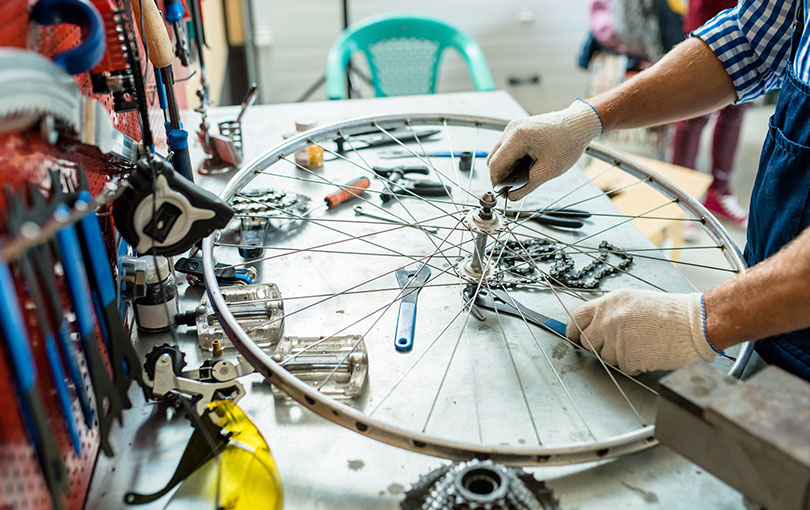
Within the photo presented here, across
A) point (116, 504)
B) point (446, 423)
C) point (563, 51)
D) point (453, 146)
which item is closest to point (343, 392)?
point (446, 423)

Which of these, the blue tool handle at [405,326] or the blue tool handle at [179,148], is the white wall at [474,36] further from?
the blue tool handle at [405,326]

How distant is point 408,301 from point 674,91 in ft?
1.85

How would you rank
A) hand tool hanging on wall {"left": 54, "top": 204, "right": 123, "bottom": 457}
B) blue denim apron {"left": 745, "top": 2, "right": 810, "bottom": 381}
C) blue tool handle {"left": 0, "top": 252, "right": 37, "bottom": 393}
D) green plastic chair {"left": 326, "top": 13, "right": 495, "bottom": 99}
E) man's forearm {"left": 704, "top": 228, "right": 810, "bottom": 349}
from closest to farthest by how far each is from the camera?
blue tool handle {"left": 0, "top": 252, "right": 37, "bottom": 393} < hand tool hanging on wall {"left": 54, "top": 204, "right": 123, "bottom": 457} < man's forearm {"left": 704, "top": 228, "right": 810, "bottom": 349} < blue denim apron {"left": 745, "top": 2, "right": 810, "bottom": 381} < green plastic chair {"left": 326, "top": 13, "right": 495, "bottom": 99}

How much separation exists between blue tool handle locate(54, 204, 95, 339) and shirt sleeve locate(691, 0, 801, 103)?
38.0 inches

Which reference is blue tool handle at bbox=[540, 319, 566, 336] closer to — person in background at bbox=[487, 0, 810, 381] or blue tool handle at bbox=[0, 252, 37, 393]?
person in background at bbox=[487, 0, 810, 381]

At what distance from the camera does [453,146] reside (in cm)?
141

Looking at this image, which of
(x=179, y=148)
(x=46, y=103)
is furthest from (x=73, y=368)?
(x=179, y=148)

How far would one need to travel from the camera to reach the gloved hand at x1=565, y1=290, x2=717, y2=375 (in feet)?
2.43

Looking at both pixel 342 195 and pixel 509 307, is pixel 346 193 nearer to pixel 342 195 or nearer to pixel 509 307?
pixel 342 195

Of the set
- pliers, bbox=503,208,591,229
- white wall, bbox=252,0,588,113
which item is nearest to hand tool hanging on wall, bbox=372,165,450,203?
pliers, bbox=503,208,591,229

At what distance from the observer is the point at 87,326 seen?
1.93ft

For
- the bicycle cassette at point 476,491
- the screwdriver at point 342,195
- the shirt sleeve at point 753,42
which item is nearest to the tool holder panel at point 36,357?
the bicycle cassette at point 476,491

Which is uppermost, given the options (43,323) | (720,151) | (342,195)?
(43,323)

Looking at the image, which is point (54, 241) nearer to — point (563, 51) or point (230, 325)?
point (230, 325)
